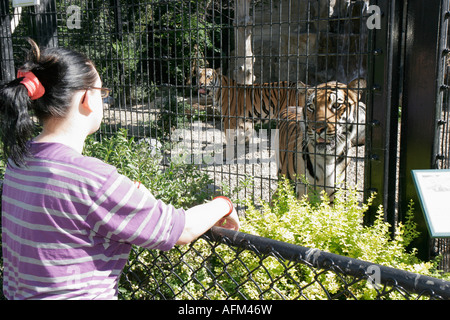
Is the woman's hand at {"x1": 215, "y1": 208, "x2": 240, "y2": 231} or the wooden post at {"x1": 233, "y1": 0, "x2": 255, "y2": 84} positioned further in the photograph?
the wooden post at {"x1": 233, "y1": 0, "x2": 255, "y2": 84}

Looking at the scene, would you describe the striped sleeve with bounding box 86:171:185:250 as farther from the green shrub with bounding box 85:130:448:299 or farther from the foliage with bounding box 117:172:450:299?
the foliage with bounding box 117:172:450:299

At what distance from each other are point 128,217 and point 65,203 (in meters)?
0.20

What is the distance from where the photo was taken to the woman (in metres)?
1.38

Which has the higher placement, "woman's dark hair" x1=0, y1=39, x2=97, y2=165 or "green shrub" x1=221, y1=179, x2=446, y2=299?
"woman's dark hair" x1=0, y1=39, x2=97, y2=165

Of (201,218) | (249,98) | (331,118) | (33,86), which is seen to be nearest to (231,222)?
(201,218)

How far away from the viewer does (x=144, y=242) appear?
4.66 ft

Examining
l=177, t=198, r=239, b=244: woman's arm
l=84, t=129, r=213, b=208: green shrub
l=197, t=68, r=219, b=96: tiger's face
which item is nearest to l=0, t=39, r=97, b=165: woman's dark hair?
l=177, t=198, r=239, b=244: woman's arm

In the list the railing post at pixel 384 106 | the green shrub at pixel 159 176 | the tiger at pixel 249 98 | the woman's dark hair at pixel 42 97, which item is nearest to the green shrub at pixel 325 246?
the railing post at pixel 384 106

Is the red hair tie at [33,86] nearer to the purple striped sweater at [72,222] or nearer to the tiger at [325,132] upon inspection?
the purple striped sweater at [72,222]

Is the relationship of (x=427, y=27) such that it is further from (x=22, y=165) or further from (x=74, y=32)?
(x=74, y=32)

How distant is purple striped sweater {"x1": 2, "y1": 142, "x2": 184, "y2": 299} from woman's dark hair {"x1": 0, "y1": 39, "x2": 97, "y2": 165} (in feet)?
0.19

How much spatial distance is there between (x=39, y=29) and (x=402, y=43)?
13.4ft

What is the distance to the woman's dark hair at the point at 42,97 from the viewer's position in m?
1.46

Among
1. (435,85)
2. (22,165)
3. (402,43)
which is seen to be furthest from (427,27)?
(22,165)
